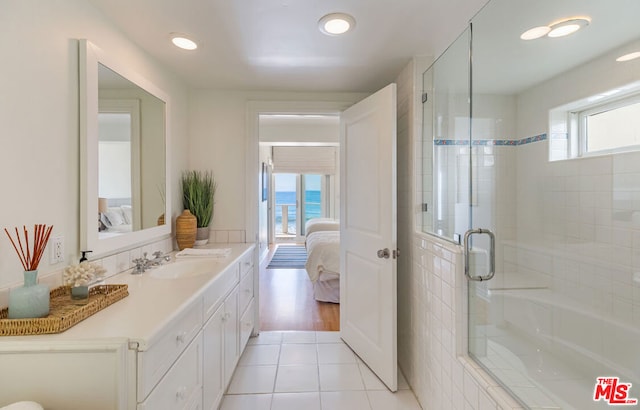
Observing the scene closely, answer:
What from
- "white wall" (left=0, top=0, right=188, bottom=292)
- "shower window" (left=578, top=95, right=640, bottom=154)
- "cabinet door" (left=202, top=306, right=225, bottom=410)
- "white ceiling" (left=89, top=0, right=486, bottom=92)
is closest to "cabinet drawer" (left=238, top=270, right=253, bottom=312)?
"cabinet door" (left=202, top=306, right=225, bottom=410)

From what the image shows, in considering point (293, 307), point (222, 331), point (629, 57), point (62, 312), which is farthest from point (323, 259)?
point (629, 57)

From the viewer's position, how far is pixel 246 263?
7.64 feet

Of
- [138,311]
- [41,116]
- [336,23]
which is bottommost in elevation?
[138,311]

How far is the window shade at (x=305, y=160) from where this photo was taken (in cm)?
669

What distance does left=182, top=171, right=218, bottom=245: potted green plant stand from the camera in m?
2.39

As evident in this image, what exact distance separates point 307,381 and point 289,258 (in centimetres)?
370

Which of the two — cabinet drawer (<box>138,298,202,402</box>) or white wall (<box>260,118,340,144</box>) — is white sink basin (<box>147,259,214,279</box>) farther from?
white wall (<box>260,118,340,144</box>)

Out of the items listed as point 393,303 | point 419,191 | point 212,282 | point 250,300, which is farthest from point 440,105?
point 250,300

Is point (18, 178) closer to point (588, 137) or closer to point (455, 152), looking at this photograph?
point (455, 152)

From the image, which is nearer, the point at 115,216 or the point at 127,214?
the point at 115,216

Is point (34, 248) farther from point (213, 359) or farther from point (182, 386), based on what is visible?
point (213, 359)

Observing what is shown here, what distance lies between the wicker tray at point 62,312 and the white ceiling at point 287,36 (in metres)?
1.39

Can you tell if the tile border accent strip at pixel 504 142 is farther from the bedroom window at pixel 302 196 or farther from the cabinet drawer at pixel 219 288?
the bedroom window at pixel 302 196

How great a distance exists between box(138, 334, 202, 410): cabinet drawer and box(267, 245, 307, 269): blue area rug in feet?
12.3
